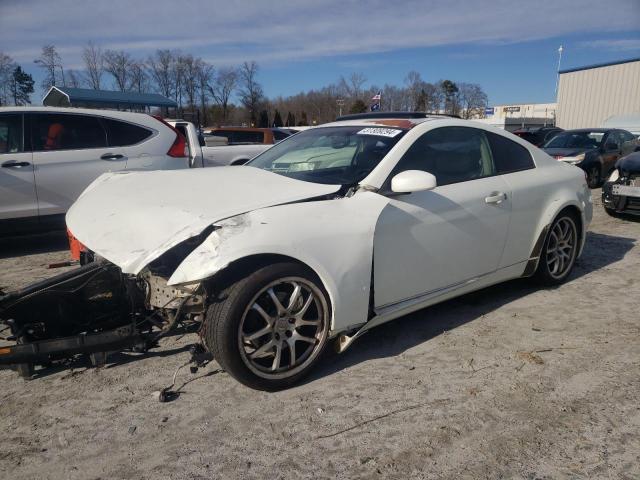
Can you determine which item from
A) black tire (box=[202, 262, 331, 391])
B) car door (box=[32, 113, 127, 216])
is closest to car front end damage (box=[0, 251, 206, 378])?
black tire (box=[202, 262, 331, 391])

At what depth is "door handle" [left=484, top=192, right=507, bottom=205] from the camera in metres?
3.65

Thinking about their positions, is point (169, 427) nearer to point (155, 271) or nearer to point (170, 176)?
point (155, 271)

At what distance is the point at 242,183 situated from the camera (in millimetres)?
3145

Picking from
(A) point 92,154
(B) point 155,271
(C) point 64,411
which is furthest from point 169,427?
(A) point 92,154

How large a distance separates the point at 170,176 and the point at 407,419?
88.7 inches

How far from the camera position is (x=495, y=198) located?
3.70m

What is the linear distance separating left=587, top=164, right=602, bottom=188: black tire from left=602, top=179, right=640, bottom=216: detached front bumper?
4.10 meters

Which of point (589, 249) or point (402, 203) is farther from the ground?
point (402, 203)

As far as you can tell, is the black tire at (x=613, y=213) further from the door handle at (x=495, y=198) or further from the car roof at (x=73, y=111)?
the car roof at (x=73, y=111)

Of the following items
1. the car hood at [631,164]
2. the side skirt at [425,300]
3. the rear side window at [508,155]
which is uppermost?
the rear side window at [508,155]

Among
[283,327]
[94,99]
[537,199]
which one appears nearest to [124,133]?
[283,327]

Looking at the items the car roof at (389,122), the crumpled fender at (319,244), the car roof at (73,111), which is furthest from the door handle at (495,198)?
the car roof at (73,111)

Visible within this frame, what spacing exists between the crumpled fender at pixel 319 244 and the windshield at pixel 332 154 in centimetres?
33

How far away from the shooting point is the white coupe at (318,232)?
254cm
